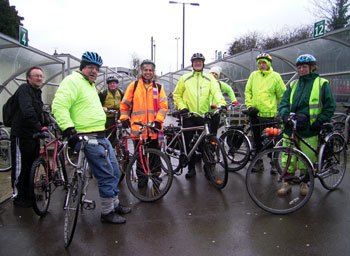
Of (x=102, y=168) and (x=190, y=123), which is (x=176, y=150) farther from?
(x=102, y=168)

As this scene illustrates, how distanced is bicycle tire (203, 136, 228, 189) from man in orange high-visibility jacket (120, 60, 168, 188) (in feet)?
2.59

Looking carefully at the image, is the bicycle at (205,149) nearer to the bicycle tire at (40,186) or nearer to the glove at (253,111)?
the glove at (253,111)

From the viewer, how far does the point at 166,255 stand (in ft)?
8.72

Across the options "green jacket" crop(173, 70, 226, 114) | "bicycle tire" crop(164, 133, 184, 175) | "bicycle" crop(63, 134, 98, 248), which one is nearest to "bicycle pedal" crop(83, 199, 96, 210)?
"bicycle" crop(63, 134, 98, 248)

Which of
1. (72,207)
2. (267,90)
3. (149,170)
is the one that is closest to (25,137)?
(72,207)

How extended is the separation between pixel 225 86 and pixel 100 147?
4.08 m

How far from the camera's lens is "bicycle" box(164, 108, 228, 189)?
14.1ft

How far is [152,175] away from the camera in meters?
4.00

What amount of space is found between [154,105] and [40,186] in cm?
186

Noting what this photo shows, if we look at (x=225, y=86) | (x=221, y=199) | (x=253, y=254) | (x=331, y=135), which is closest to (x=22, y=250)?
(x=253, y=254)

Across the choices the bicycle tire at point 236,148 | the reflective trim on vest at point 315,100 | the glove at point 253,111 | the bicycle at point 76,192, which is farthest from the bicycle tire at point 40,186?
the reflective trim on vest at point 315,100

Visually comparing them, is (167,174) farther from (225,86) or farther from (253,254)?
(225,86)

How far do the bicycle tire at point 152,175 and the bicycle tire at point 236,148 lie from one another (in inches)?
69.2

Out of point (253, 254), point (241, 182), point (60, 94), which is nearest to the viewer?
point (253, 254)
